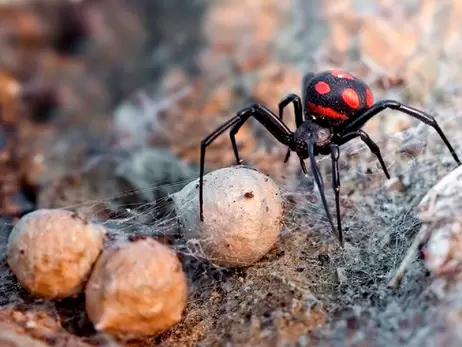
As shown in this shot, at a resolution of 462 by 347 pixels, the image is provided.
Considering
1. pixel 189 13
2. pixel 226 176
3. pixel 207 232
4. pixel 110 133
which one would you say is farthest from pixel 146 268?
pixel 189 13

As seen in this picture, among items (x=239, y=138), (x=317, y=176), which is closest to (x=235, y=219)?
(x=317, y=176)

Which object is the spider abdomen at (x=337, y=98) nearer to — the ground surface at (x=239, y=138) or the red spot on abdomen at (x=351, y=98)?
the red spot on abdomen at (x=351, y=98)

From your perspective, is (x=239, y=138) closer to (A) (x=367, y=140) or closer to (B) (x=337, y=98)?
(B) (x=337, y=98)

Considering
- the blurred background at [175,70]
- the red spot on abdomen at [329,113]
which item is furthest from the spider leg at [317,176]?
the blurred background at [175,70]

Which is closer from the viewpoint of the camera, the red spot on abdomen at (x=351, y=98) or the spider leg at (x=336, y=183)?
the spider leg at (x=336, y=183)

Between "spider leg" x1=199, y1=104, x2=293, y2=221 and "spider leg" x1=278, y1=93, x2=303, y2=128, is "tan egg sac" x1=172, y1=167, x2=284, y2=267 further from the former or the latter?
"spider leg" x1=278, y1=93, x2=303, y2=128

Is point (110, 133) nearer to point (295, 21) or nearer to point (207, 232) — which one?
point (295, 21)
